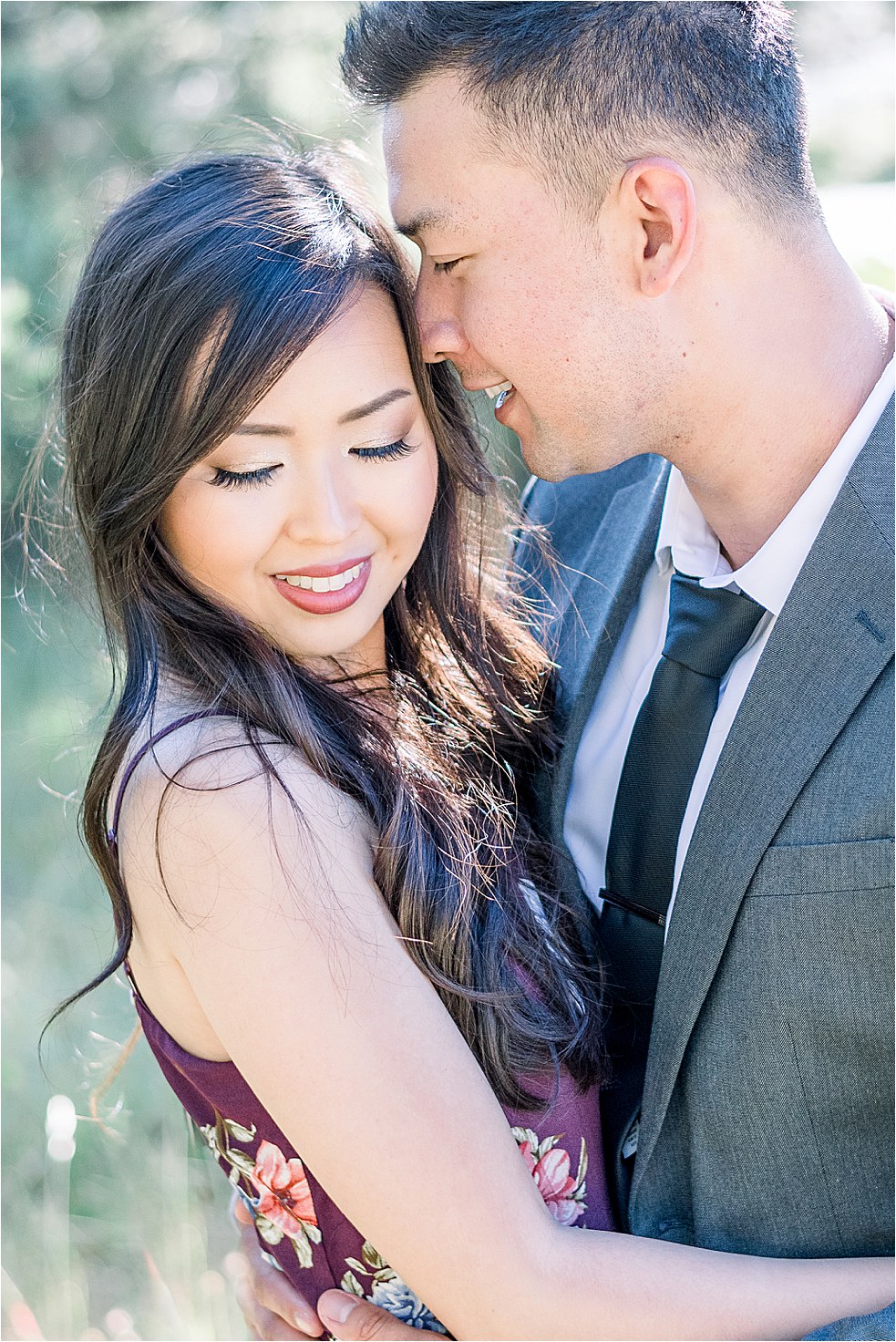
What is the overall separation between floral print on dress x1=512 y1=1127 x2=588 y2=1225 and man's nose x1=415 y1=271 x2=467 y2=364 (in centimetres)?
125

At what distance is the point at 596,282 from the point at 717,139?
0.30m

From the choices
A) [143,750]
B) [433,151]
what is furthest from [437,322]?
[143,750]

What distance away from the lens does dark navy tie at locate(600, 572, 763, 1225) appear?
1.96 metres

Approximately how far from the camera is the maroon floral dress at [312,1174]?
1.79m

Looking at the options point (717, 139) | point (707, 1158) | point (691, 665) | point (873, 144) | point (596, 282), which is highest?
point (873, 144)

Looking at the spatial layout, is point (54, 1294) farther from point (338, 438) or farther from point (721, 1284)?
point (338, 438)

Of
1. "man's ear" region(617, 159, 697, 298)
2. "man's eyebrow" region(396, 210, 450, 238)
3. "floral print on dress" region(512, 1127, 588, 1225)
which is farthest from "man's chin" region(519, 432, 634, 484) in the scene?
"floral print on dress" region(512, 1127, 588, 1225)

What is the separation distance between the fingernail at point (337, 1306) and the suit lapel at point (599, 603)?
2.62 feet

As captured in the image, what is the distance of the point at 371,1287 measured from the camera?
188cm

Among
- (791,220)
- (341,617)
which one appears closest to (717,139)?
(791,220)

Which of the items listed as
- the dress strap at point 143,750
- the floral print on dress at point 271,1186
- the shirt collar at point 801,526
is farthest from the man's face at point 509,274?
the floral print on dress at point 271,1186

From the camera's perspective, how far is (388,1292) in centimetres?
186

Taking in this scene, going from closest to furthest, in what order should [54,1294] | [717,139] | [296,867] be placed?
[296,867] < [717,139] < [54,1294]

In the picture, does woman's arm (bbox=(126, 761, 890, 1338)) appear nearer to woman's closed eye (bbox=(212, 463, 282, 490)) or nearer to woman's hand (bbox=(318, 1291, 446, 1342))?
woman's hand (bbox=(318, 1291, 446, 1342))
